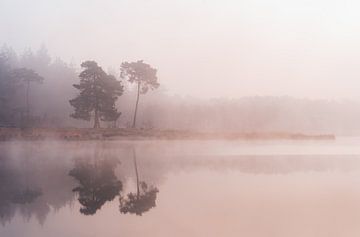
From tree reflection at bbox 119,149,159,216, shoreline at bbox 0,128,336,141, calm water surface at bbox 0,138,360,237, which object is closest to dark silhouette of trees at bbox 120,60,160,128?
shoreline at bbox 0,128,336,141

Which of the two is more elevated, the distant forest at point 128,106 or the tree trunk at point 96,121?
the distant forest at point 128,106

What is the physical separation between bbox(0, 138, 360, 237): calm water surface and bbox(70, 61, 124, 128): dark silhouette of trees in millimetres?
4316

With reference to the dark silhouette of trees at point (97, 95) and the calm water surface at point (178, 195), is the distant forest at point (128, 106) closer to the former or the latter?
the dark silhouette of trees at point (97, 95)

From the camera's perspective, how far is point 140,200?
A: 620cm

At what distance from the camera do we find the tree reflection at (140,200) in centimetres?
A: 568

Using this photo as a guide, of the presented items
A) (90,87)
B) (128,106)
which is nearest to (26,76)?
(90,87)

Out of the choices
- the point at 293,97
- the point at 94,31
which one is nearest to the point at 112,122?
the point at 94,31

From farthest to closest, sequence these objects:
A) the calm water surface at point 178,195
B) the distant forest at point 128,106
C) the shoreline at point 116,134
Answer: the distant forest at point 128,106 < the shoreline at point 116,134 < the calm water surface at point 178,195

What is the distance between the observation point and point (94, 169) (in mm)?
8992

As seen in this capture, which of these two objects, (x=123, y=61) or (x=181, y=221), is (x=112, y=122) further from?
(x=181, y=221)

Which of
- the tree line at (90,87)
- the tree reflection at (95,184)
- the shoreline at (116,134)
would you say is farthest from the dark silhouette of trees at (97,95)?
the tree reflection at (95,184)

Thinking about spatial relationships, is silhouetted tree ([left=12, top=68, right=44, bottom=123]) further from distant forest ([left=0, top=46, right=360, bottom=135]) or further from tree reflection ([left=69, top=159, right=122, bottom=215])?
tree reflection ([left=69, top=159, right=122, bottom=215])

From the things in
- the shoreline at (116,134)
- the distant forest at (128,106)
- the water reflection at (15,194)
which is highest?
the distant forest at (128,106)

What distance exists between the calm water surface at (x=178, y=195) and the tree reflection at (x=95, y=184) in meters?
0.01
